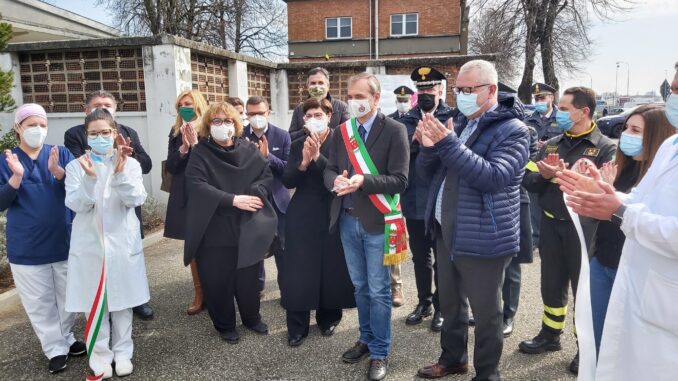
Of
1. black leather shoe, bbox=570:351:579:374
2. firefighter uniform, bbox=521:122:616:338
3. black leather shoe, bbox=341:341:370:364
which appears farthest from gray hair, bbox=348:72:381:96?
black leather shoe, bbox=570:351:579:374

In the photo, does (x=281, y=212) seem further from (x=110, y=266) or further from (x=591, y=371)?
(x=591, y=371)

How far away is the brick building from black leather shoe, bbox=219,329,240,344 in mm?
24954

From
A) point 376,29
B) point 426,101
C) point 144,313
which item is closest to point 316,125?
point 426,101

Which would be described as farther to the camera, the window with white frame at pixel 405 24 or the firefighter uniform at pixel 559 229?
the window with white frame at pixel 405 24

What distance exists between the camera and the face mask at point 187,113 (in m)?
4.50

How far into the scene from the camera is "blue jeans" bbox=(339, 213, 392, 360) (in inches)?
128

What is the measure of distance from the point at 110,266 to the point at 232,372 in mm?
1149

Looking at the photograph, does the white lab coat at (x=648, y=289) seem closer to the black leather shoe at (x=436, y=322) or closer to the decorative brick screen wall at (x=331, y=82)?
the black leather shoe at (x=436, y=322)

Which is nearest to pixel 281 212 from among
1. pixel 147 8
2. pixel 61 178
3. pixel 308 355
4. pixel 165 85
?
pixel 308 355

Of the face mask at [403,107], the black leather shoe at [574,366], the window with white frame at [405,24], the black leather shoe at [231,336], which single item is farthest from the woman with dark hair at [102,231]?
the window with white frame at [405,24]

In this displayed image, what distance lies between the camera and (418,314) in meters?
4.23

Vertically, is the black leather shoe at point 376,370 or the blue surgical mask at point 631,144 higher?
the blue surgical mask at point 631,144

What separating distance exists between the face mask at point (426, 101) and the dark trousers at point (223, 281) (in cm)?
206

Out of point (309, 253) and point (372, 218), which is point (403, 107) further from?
point (372, 218)
